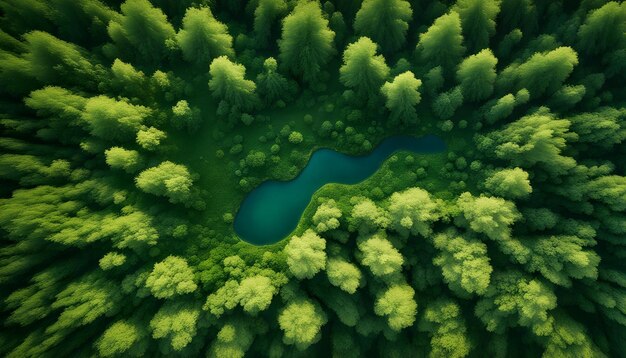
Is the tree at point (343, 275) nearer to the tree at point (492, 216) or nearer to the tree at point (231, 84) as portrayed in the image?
the tree at point (492, 216)

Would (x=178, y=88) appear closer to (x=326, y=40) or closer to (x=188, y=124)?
(x=188, y=124)

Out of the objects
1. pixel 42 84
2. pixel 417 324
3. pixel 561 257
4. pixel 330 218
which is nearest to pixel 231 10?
pixel 42 84

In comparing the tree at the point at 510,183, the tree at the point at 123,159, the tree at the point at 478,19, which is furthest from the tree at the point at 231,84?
the tree at the point at 510,183

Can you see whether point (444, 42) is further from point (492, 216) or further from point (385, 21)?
point (492, 216)

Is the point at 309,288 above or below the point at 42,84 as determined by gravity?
below

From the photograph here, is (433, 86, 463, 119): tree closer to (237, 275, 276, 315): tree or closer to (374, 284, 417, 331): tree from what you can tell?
(374, 284, 417, 331): tree

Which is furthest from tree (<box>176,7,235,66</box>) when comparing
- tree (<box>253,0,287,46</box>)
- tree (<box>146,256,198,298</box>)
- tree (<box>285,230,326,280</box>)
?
tree (<box>285,230,326,280</box>)
